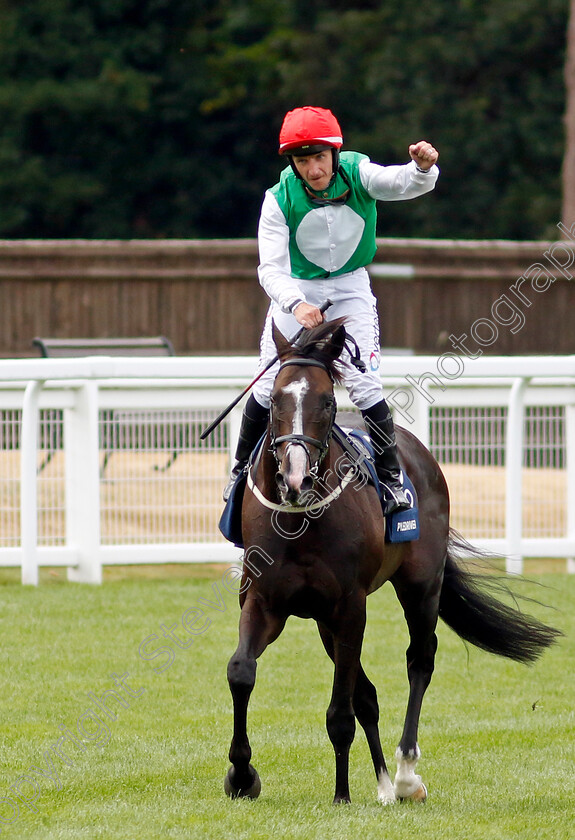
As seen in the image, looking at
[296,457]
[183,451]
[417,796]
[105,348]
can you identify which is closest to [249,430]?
[296,457]

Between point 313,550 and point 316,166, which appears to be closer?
point 313,550

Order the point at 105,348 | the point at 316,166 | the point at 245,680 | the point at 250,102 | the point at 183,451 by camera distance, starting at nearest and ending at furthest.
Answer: the point at 245,680, the point at 316,166, the point at 183,451, the point at 105,348, the point at 250,102

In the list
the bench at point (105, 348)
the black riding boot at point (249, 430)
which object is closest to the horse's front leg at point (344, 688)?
the black riding boot at point (249, 430)

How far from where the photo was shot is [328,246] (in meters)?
4.61

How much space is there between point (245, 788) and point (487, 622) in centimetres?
147

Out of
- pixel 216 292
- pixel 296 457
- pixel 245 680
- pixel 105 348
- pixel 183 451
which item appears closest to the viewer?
pixel 296 457

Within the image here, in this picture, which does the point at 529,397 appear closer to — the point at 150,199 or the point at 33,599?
the point at 33,599

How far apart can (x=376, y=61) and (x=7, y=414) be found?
1699 centimetres

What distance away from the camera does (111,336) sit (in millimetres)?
14984

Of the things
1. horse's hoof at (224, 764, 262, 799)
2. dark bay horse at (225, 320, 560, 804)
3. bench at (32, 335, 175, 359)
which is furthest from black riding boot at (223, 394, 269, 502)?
bench at (32, 335, 175, 359)

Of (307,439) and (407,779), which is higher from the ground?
(307,439)

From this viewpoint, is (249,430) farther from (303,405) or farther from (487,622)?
(487,622)

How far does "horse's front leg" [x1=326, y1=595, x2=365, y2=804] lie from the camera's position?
430 centimetres

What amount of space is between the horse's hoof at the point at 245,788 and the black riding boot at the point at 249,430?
1.02 meters
